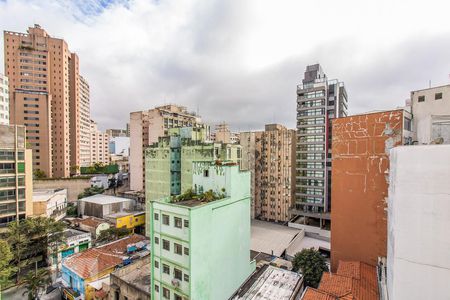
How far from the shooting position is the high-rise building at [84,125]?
9075cm

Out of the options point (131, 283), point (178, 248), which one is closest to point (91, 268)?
point (131, 283)

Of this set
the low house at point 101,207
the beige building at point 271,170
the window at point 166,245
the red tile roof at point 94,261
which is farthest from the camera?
the beige building at point 271,170

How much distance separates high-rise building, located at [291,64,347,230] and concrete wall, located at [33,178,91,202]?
59.8 m

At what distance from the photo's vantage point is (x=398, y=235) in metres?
9.58

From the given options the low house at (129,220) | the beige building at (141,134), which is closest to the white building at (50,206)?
the low house at (129,220)

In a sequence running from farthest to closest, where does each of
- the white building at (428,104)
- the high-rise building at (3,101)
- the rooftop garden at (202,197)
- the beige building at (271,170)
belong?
the high-rise building at (3,101) → the beige building at (271,170) → the rooftop garden at (202,197) → the white building at (428,104)

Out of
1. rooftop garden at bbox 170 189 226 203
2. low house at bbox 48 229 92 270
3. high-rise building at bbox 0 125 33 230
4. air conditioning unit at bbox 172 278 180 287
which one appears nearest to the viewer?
air conditioning unit at bbox 172 278 180 287

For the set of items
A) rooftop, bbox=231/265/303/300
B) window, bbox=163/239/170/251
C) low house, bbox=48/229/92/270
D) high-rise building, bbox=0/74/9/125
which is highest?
high-rise building, bbox=0/74/9/125

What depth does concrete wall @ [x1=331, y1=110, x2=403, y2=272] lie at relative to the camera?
69.4 ft

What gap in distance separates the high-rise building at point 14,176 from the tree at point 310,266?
41.1 meters

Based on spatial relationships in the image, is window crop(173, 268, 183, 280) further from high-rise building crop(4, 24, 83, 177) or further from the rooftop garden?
high-rise building crop(4, 24, 83, 177)

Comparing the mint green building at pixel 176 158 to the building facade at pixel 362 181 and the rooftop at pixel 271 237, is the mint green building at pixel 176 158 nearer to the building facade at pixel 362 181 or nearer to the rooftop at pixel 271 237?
the rooftop at pixel 271 237

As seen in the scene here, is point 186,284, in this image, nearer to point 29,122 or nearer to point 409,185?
point 409,185

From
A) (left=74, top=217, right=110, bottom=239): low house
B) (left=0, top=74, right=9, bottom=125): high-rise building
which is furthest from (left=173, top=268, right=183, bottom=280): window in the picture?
(left=0, top=74, right=9, bottom=125): high-rise building
